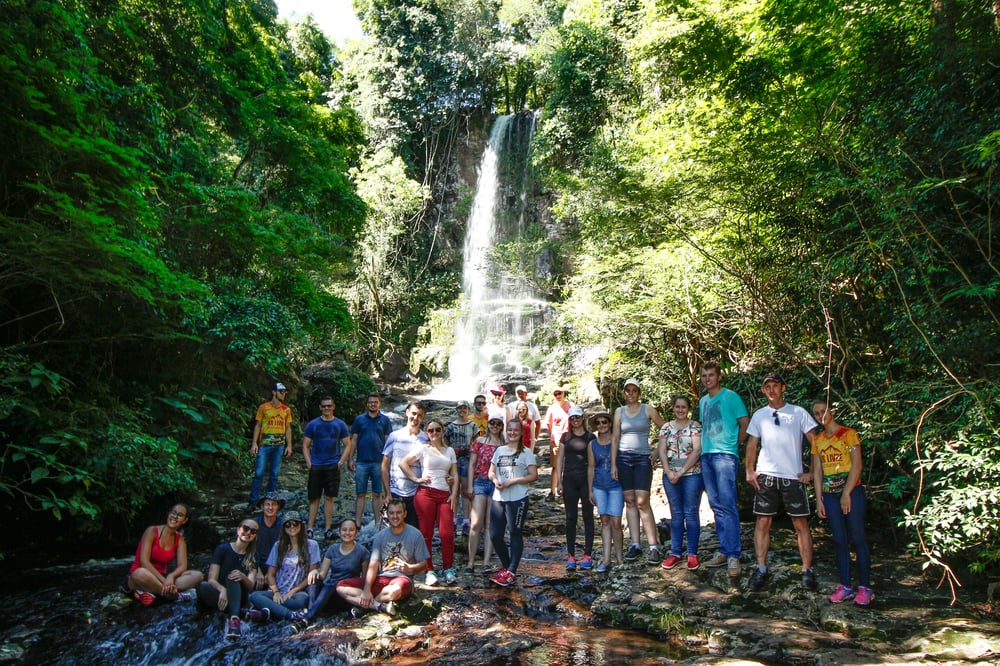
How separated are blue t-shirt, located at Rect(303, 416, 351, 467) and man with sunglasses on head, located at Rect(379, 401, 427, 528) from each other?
959 mm

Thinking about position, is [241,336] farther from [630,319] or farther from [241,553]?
[630,319]

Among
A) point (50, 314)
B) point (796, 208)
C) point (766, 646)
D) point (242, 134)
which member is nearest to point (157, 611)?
point (50, 314)

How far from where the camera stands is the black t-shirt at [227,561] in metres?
4.78

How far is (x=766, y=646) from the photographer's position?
389cm

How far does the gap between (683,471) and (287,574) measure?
3.45m

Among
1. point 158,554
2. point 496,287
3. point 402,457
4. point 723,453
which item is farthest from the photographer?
point 496,287

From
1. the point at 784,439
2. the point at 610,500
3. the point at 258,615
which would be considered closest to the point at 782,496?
the point at 784,439

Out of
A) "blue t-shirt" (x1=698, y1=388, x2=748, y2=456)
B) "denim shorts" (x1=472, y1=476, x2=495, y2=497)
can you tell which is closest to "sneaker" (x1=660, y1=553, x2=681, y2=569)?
"blue t-shirt" (x1=698, y1=388, x2=748, y2=456)

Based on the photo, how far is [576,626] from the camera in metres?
4.65

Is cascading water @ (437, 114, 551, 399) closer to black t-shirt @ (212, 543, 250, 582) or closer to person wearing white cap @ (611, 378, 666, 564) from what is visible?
person wearing white cap @ (611, 378, 666, 564)

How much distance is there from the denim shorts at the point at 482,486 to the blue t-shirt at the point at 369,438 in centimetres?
139

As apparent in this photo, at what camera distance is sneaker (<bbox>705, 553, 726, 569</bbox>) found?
520 cm

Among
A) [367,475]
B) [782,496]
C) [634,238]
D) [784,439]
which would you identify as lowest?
[782,496]

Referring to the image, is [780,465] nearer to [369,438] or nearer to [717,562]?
[717,562]
